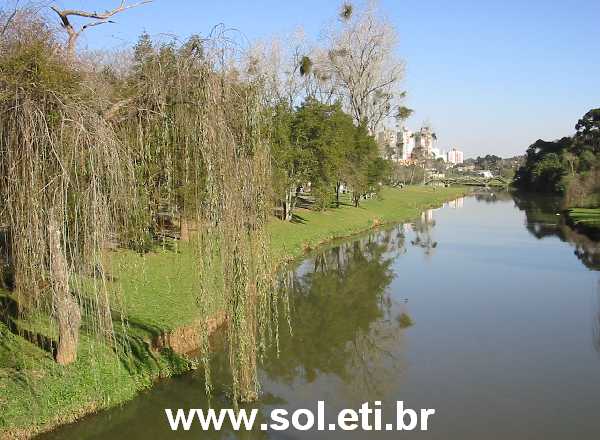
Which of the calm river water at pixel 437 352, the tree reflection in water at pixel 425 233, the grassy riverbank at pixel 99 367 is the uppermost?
the grassy riverbank at pixel 99 367

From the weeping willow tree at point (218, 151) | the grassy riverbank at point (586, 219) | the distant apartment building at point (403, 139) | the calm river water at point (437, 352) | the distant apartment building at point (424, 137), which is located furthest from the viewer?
the distant apartment building at point (424, 137)

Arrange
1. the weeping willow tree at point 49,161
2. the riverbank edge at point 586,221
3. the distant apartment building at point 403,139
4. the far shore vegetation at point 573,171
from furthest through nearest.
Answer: the distant apartment building at point 403,139 → the far shore vegetation at point 573,171 → the riverbank edge at point 586,221 → the weeping willow tree at point 49,161

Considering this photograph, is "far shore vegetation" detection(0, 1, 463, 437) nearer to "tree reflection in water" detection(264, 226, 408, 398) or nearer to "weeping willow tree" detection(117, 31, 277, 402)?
"weeping willow tree" detection(117, 31, 277, 402)

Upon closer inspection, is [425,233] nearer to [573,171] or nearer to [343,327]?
[343,327]

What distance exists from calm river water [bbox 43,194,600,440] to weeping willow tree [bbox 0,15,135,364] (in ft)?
8.74

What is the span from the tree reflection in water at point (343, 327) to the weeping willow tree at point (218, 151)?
9.83 feet

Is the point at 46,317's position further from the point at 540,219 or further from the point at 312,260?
the point at 540,219

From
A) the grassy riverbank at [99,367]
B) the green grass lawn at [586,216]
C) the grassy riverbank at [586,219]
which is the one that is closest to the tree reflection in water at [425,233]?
the grassy riverbank at [586,219]

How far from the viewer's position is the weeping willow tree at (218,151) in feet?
23.1

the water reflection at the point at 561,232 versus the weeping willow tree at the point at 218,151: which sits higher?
the weeping willow tree at the point at 218,151

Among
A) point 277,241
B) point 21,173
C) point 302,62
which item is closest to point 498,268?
point 277,241

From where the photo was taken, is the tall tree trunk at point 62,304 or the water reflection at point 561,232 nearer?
the tall tree trunk at point 62,304

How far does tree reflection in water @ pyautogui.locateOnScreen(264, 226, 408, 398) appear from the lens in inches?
408

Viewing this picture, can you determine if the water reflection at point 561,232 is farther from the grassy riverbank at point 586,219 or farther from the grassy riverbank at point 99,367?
the grassy riverbank at point 99,367
